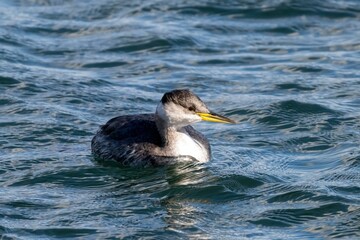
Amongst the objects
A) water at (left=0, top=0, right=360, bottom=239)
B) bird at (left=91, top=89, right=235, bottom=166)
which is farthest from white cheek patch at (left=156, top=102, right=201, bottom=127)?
water at (left=0, top=0, right=360, bottom=239)

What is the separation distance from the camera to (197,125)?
16.8 m

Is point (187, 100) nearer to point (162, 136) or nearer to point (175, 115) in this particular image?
point (175, 115)

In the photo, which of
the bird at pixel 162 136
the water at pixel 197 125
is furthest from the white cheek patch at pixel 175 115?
the water at pixel 197 125

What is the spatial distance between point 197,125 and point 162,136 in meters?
1.96

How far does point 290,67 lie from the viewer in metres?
19.2

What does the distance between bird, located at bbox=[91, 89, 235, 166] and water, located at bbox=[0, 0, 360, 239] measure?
0.68 feet

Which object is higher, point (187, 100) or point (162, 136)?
point (187, 100)

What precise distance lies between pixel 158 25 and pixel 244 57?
7.98ft

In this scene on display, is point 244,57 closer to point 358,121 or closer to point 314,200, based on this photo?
point 358,121

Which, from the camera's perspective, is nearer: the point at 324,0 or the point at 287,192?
the point at 287,192

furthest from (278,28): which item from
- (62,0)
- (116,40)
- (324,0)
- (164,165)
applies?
(164,165)

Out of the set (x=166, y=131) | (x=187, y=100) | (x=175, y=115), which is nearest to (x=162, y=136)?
(x=166, y=131)

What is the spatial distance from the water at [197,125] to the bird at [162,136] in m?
0.21

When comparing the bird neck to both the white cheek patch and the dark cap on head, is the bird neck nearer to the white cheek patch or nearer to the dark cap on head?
the white cheek patch
